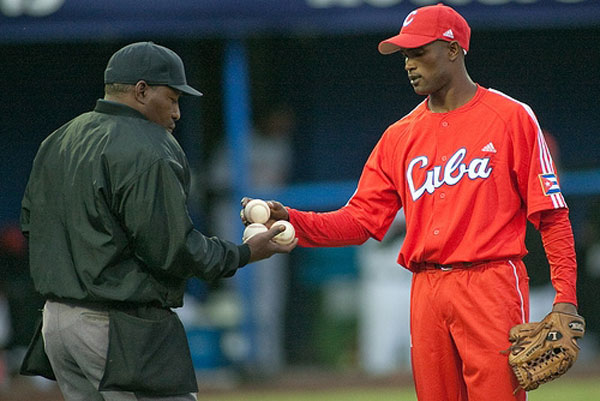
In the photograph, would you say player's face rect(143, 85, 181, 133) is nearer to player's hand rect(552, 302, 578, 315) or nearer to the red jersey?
the red jersey

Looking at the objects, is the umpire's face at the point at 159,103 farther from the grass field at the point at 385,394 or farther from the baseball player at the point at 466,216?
the grass field at the point at 385,394

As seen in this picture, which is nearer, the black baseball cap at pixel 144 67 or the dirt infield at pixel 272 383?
the black baseball cap at pixel 144 67

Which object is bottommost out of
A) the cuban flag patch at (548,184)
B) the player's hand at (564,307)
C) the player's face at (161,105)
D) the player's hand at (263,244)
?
the player's hand at (564,307)

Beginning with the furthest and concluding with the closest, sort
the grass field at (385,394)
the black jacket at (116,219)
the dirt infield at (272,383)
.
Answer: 1. the dirt infield at (272,383)
2. the grass field at (385,394)
3. the black jacket at (116,219)

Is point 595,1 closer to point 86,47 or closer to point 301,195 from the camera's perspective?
point 301,195

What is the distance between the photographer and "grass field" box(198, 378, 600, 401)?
27.0ft

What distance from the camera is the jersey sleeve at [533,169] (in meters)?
4.53

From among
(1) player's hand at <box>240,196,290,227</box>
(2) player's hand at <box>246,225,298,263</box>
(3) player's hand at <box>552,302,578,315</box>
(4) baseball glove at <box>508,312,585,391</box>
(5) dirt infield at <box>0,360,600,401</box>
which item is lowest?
(5) dirt infield at <box>0,360,600,401</box>

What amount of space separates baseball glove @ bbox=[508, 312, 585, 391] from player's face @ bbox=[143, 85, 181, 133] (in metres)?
1.69

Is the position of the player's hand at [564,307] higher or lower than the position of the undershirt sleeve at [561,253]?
lower

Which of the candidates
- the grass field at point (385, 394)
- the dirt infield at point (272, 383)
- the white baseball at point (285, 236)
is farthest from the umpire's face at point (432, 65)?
the dirt infield at point (272, 383)

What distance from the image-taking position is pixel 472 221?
464cm

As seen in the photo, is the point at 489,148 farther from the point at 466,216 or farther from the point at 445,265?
the point at 445,265

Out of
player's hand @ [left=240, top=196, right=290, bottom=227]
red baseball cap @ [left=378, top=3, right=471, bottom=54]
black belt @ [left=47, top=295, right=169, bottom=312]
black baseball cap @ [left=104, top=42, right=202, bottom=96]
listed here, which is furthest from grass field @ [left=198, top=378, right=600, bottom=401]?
black baseball cap @ [left=104, top=42, right=202, bottom=96]
